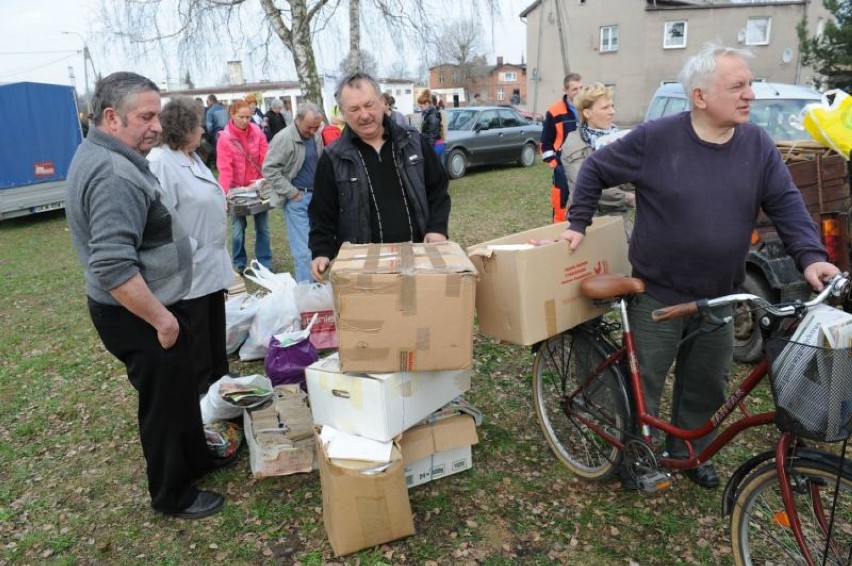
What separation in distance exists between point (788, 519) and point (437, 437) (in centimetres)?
150

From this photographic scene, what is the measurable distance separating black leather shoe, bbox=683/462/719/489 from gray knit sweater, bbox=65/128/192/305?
2.67 m

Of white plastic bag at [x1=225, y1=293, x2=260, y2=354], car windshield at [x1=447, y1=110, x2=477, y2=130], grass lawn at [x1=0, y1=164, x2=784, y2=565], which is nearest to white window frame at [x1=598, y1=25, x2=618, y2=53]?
car windshield at [x1=447, y1=110, x2=477, y2=130]

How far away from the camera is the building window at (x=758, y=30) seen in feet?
97.8

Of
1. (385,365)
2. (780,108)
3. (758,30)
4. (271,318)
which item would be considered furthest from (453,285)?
(758,30)

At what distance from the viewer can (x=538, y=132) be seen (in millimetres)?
15234

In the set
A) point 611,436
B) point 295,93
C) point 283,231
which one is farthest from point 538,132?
point 295,93

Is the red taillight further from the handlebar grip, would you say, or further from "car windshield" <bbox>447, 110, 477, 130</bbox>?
"car windshield" <bbox>447, 110, 477, 130</bbox>

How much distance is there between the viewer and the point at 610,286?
2.60m

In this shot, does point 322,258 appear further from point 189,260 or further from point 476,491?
point 476,491

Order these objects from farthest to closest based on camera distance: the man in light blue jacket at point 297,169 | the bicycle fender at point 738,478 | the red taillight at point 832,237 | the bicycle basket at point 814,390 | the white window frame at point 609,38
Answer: the white window frame at point 609,38 → the man in light blue jacket at point 297,169 → the red taillight at point 832,237 → the bicycle fender at point 738,478 → the bicycle basket at point 814,390

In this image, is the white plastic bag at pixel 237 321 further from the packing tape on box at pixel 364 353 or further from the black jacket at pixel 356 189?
the packing tape on box at pixel 364 353

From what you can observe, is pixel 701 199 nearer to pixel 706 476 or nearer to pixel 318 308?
pixel 706 476

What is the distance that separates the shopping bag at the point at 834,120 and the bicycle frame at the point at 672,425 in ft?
5.97

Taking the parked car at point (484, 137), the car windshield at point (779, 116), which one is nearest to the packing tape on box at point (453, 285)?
the car windshield at point (779, 116)
